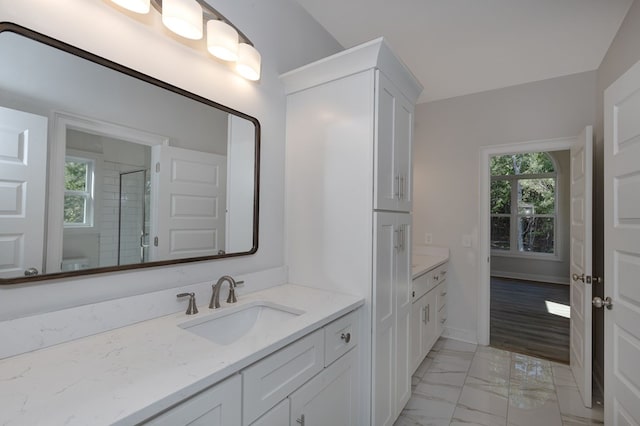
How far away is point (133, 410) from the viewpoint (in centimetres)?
64

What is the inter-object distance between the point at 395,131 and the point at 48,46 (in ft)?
5.01

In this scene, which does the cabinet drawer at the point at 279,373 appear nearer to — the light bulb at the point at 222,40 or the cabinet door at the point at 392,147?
the cabinet door at the point at 392,147

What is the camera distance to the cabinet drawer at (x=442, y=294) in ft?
9.74

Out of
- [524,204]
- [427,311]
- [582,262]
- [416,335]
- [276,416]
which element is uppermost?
[524,204]

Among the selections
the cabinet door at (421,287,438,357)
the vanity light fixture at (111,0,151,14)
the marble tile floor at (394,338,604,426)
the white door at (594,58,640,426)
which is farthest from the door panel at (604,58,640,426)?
the vanity light fixture at (111,0,151,14)

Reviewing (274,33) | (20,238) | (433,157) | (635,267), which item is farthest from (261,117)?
(433,157)

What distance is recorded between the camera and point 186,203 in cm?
138

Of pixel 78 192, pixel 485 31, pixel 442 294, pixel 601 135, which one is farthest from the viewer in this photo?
pixel 442 294

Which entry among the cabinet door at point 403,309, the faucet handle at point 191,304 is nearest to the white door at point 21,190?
the faucet handle at point 191,304

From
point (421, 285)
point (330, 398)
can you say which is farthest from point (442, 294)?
point (330, 398)

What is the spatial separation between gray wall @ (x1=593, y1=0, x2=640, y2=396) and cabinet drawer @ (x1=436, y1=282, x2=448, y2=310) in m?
1.16

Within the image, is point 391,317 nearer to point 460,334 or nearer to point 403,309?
point 403,309

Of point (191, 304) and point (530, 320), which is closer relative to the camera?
A: point (191, 304)

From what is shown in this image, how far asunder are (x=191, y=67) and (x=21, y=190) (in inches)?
32.0
